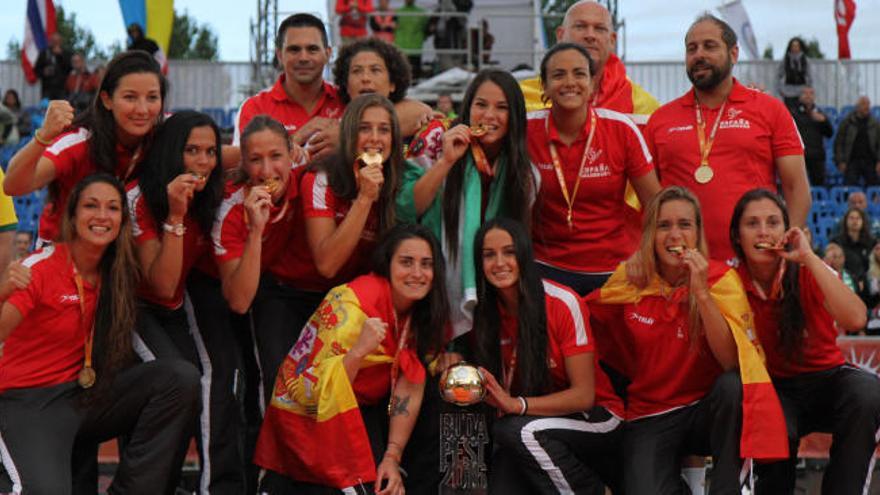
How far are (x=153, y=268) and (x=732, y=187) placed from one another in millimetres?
2935

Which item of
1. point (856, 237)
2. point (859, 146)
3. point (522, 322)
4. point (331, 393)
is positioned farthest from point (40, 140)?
point (859, 146)

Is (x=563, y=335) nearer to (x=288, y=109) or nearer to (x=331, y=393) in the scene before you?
(x=331, y=393)

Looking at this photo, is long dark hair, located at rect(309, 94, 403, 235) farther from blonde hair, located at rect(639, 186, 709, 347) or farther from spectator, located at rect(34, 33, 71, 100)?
spectator, located at rect(34, 33, 71, 100)

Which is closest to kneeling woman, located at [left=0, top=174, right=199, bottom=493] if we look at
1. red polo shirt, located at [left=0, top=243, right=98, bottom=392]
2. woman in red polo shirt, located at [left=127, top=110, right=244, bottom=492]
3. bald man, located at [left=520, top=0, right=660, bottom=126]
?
red polo shirt, located at [left=0, top=243, right=98, bottom=392]

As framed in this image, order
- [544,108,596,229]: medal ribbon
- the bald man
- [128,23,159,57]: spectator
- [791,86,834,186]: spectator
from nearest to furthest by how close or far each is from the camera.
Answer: [544,108,596,229]: medal ribbon
the bald man
[791,86,834,186]: spectator
[128,23,159,57]: spectator

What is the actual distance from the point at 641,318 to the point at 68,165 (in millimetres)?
2840

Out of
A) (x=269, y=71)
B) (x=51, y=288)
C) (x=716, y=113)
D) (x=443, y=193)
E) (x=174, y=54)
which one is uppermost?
(x=174, y=54)

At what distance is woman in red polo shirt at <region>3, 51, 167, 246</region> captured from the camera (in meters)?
5.95

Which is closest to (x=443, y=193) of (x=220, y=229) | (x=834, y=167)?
(x=220, y=229)

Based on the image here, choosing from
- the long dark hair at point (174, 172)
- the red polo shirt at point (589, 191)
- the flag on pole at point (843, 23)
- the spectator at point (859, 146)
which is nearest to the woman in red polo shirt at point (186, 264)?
the long dark hair at point (174, 172)

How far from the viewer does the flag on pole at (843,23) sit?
22.7m

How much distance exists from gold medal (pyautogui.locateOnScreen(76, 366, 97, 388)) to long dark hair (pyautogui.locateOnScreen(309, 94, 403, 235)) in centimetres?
Answer: 142

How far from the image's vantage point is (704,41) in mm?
6562

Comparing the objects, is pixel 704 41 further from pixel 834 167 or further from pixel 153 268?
pixel 834 167
